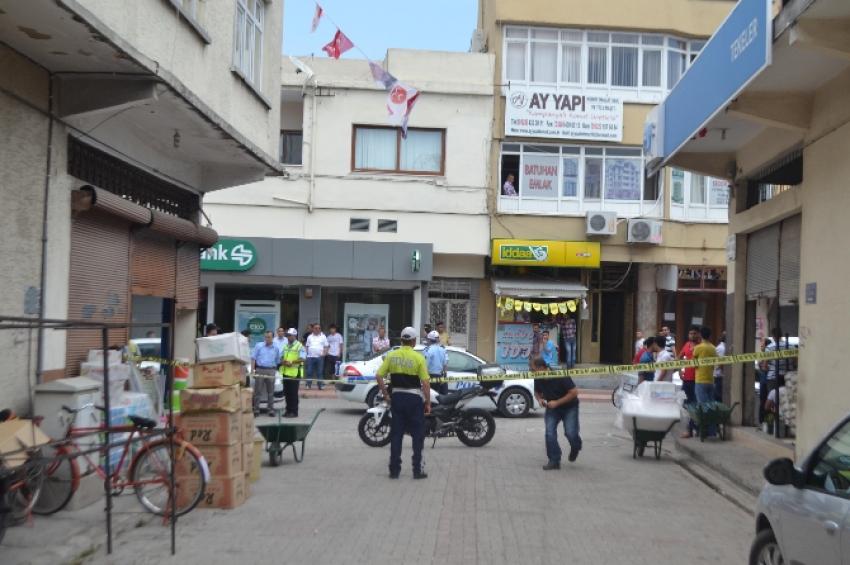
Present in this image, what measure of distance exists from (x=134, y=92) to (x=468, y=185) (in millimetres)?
18555

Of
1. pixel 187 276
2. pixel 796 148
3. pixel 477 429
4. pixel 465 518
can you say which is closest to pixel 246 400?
pixel 465 518

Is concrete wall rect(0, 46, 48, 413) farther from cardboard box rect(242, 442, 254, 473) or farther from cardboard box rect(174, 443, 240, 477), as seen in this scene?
cardboard box rect(242, 442, 254, 473)

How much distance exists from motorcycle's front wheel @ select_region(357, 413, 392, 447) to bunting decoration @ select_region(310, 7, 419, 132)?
11041 mm

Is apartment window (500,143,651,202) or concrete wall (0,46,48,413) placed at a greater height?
apartment window (500,143,651,202)

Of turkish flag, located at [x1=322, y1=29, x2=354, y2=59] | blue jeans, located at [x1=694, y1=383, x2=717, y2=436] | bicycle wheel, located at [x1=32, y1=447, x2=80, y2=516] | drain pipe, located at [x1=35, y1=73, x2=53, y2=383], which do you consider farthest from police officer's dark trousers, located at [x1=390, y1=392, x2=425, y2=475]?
turkish flag, located at [x1=322, y1=29, x2=354, y2=59]

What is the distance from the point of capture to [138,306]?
12.2 m

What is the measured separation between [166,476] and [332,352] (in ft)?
53.4

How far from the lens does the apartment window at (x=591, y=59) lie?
89.0ft

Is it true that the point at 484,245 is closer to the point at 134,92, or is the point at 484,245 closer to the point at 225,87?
the point at 225,87

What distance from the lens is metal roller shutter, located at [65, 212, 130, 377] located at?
963 centimetres

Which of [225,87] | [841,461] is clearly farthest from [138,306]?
[841,461]

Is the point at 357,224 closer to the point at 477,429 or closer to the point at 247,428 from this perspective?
the point at 477,429

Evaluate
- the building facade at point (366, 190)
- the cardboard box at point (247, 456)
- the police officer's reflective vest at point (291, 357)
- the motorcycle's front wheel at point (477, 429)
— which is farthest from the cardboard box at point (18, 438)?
the building facade at point (366, 190)

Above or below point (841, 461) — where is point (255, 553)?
below
